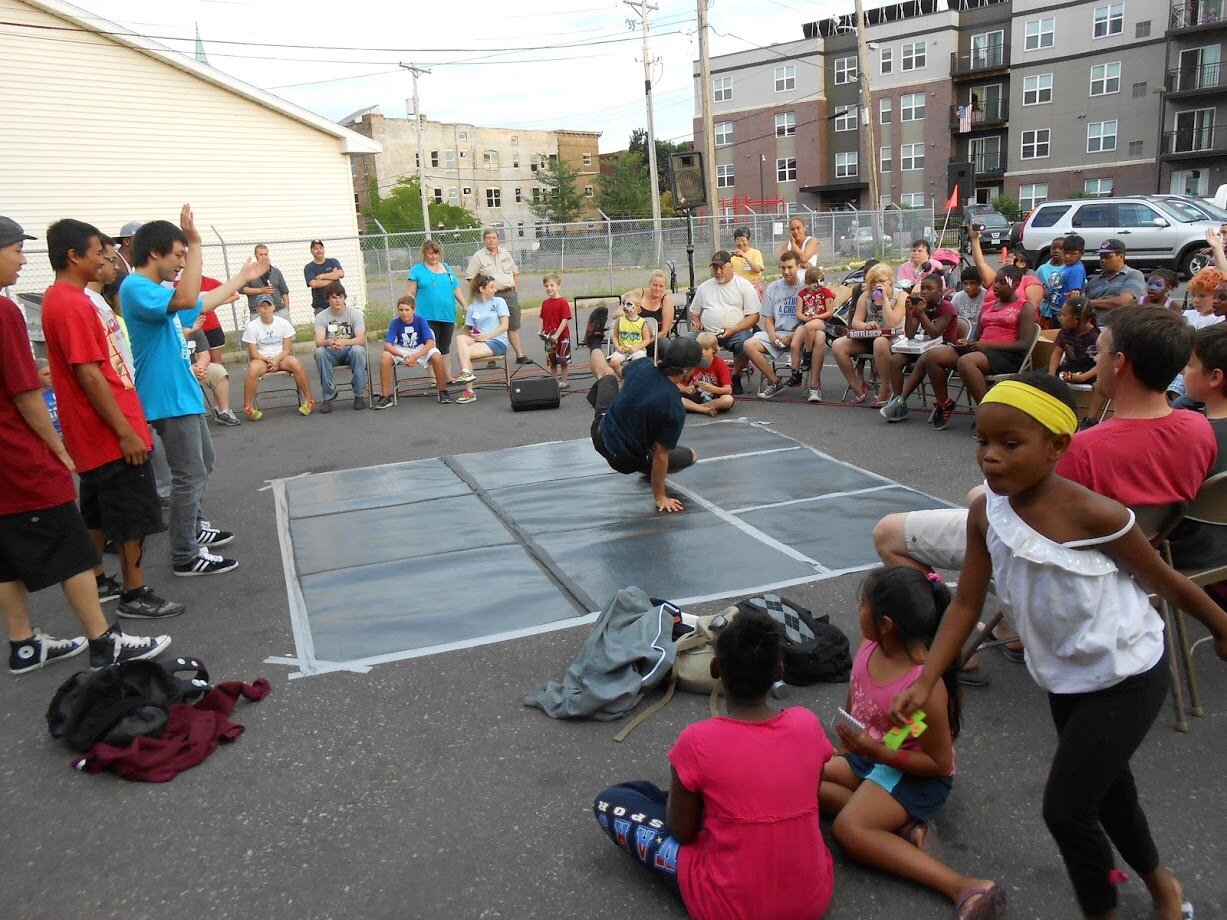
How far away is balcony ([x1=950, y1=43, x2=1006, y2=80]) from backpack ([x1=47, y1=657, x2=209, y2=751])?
165 ft

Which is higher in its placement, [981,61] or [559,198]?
[981,61]

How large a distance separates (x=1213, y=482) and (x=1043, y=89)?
48.4 meters

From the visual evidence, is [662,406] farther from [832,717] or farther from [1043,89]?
[1043,89]

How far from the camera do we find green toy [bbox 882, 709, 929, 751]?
2.18m

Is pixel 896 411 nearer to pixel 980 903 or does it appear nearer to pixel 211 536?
pixel 211 536

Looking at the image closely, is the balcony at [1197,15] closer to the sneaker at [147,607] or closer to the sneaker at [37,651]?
the sneaker at [147,607]

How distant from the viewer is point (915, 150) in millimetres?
48625

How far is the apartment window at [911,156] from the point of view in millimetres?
48531

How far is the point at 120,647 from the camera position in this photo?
3926 mm

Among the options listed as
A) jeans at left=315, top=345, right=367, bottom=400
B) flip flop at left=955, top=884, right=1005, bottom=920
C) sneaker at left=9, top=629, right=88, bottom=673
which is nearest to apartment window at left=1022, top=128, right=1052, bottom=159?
jeans at left=315, top=345, right=367, bottom=400

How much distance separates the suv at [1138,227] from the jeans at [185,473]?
1688 cm

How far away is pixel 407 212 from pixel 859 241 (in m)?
37.2

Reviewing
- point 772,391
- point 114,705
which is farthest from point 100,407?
point 772,391

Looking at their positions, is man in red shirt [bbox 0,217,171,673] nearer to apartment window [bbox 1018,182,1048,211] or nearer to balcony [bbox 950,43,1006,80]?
apartment window [bbox 1018,182,1048,211]
